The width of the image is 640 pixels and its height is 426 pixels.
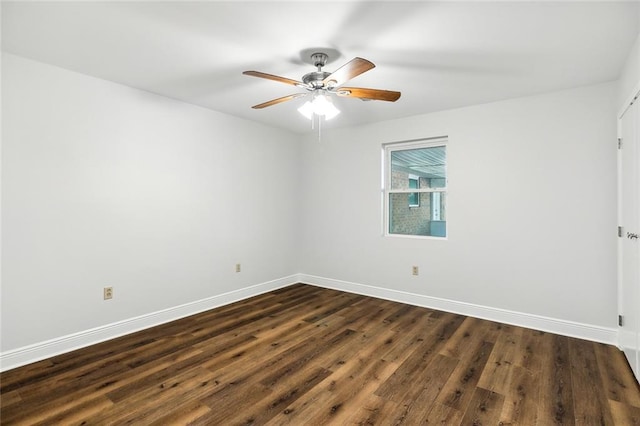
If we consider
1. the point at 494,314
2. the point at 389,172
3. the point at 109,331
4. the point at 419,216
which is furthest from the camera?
the point at 389,172

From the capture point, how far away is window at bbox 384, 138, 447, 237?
3.91 metres

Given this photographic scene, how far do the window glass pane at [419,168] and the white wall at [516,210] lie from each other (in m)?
0.21

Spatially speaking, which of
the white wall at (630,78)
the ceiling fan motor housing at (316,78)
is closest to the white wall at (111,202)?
the ceiling fan motor housing at (316,78)

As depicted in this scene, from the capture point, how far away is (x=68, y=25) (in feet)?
6.61

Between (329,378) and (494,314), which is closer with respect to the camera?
(329,378)

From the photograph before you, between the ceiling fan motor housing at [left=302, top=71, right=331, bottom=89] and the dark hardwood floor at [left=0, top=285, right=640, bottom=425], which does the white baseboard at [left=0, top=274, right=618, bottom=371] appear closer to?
the dark hardwood floor at [left=0, top=285, right=640, bottom=425]

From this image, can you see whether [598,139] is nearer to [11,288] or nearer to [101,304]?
[101,304]

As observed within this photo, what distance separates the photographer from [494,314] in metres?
3.40

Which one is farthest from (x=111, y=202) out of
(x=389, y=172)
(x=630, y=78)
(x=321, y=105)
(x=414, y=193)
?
(x=630, y=78)

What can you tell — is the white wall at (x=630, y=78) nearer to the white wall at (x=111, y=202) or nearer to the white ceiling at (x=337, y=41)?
the white ceiling at (x=337, y=41)

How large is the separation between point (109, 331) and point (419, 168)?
389 cm

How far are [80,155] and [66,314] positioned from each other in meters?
1.37

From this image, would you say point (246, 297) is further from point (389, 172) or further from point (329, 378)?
point (389, 172)

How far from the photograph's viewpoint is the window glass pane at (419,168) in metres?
3.92
